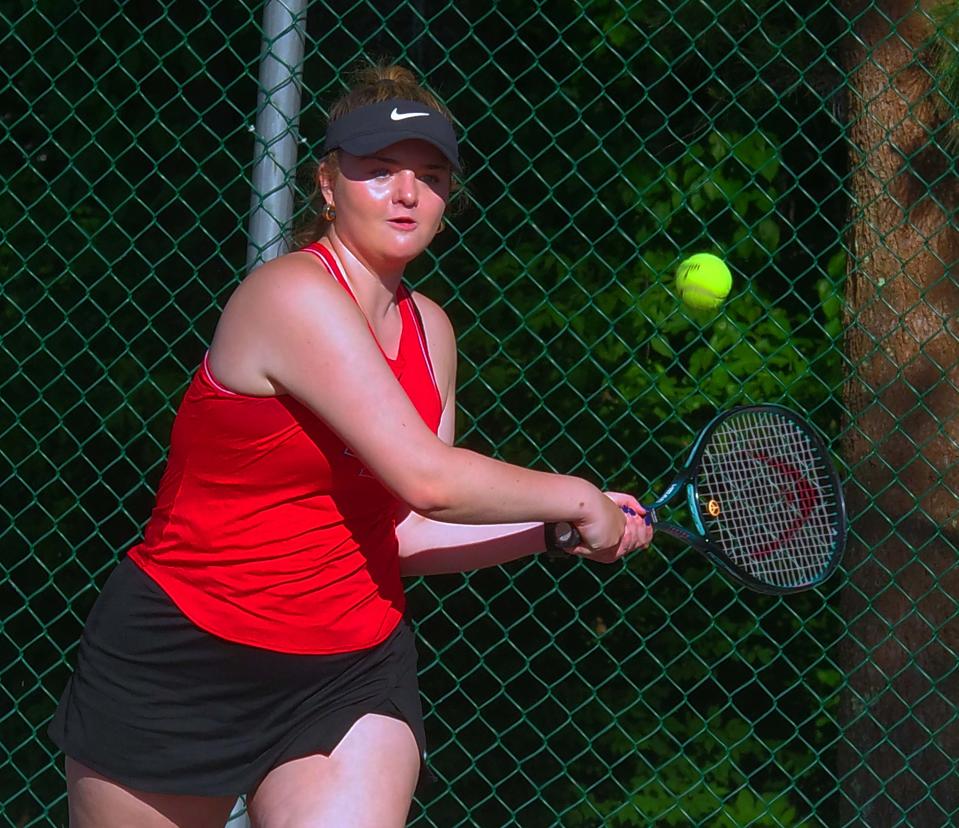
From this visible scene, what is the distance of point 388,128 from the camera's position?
2385 mm

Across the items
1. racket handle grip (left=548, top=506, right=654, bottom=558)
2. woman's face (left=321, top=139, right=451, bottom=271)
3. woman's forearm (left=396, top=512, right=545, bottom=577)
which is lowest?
woman's forearm (left=396, top=512, right=545, bottom=577)

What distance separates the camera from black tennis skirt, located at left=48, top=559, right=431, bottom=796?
234 centimetres

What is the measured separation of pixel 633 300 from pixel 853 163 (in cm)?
72

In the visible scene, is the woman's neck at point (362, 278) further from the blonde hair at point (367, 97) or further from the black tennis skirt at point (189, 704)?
the black tennis skirt at point (189, 704)

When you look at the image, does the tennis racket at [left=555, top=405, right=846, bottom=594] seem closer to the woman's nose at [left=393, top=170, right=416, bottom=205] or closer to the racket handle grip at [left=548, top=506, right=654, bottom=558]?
the racket handle grip at [left=548, top=506, right=654, bottom=558]

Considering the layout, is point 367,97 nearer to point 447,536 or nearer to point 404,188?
point 404,188

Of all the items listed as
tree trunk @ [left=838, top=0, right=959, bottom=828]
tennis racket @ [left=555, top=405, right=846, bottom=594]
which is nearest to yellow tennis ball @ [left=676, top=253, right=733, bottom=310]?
tree trunk @ [left=838, top=0, right=959, bottom=828]

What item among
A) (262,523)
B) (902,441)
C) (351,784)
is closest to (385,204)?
(262,523)

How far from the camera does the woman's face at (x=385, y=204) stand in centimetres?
240

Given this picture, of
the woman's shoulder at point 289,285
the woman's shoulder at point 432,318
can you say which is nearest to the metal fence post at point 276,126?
the woman's shoulder at point 432,318

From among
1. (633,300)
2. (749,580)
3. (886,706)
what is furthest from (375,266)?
(886,706)

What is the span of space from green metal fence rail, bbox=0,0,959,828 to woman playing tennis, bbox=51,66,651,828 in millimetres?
1337

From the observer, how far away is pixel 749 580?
281 centimetres

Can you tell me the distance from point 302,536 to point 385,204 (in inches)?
23.0
